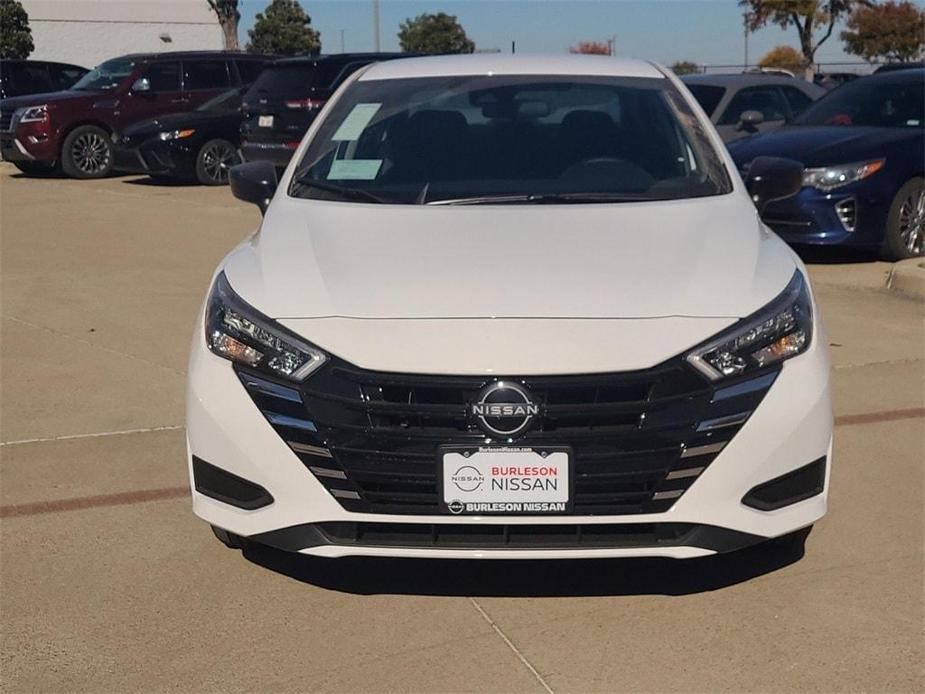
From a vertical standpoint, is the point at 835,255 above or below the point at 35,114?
below

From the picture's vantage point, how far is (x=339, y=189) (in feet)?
15.4

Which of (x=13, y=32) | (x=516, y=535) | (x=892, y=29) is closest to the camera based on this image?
(x=516, y=535)

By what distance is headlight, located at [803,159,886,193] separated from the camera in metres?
9.61

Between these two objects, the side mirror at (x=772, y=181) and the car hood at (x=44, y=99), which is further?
the car hood at (x=44, y=99)

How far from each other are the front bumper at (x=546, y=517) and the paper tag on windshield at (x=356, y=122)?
1681 millimetres

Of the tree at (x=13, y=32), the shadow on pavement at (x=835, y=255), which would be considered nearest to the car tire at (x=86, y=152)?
the shadow on pavement at (x=835, y=255)

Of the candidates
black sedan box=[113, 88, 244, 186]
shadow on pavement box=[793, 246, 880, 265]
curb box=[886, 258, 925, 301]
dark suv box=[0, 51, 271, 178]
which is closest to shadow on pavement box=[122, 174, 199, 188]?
black sedan box=[113, 88, 244, 186]

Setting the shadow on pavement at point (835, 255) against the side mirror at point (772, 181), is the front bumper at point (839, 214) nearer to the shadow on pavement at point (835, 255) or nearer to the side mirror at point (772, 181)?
the shadow on pavement at point (835, 255)

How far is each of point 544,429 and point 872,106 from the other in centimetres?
821

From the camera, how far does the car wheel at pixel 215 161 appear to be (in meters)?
17.0

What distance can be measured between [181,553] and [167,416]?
1.78 meters

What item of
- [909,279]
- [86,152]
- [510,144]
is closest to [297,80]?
[86,152]

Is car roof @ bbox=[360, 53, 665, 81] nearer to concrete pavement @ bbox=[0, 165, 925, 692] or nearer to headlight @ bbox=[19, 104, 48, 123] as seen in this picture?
concrete pavement @ bbox=[0, 165, 925, 692]

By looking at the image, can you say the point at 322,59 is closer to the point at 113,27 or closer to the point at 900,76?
the point at 900,76
